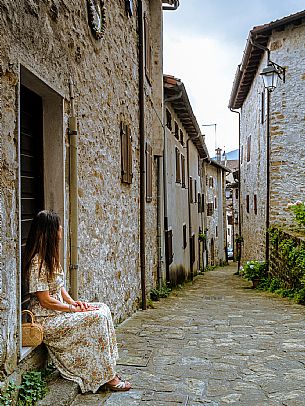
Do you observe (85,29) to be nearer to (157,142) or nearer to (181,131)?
(157,142)

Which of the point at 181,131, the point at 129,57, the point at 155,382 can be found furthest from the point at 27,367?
the point at 181,131

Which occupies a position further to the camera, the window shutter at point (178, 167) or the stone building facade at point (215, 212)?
the stone building facade at point (215, 212)

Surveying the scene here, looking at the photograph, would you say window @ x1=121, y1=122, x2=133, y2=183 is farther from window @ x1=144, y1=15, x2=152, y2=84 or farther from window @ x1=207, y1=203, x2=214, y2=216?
window @ x1=207, y1=203, x2=214, y2=216

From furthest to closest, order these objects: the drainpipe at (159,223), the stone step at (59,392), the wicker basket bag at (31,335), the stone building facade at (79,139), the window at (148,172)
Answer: the drainpipe at (159,223) → the window at (148,172) → the wicker basket bag at (31,335) → the stone step at (59,392) → the stone building facade at (79,139)

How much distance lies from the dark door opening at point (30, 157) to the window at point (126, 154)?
2651 millimetres

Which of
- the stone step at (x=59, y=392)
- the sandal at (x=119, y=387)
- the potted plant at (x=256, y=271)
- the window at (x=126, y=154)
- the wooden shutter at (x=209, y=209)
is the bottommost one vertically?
the potted plant at (x=256, y=271)

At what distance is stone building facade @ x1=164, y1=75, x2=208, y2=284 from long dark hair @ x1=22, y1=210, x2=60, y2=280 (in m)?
8.19

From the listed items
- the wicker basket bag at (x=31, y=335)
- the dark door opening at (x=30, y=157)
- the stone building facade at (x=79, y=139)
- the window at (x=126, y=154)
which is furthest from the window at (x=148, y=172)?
the wicker basket bag at (x=31, y=335)

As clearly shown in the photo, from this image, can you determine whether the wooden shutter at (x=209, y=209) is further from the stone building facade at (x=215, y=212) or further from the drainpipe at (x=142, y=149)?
the drainpipe at (x=142, y=149)

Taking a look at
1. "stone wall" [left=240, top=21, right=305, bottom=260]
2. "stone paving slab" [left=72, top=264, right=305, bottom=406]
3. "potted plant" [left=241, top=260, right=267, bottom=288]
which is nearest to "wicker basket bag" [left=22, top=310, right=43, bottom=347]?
"stone paving slab" [left=72, top=264, right=305, bottom=406]

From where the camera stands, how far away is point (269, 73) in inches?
471

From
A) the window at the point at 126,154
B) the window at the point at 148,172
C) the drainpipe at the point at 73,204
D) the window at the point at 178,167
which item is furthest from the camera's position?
the window at the point at 178,167

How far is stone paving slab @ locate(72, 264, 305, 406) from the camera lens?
384cm

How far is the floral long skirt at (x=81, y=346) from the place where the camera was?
12.0ft
